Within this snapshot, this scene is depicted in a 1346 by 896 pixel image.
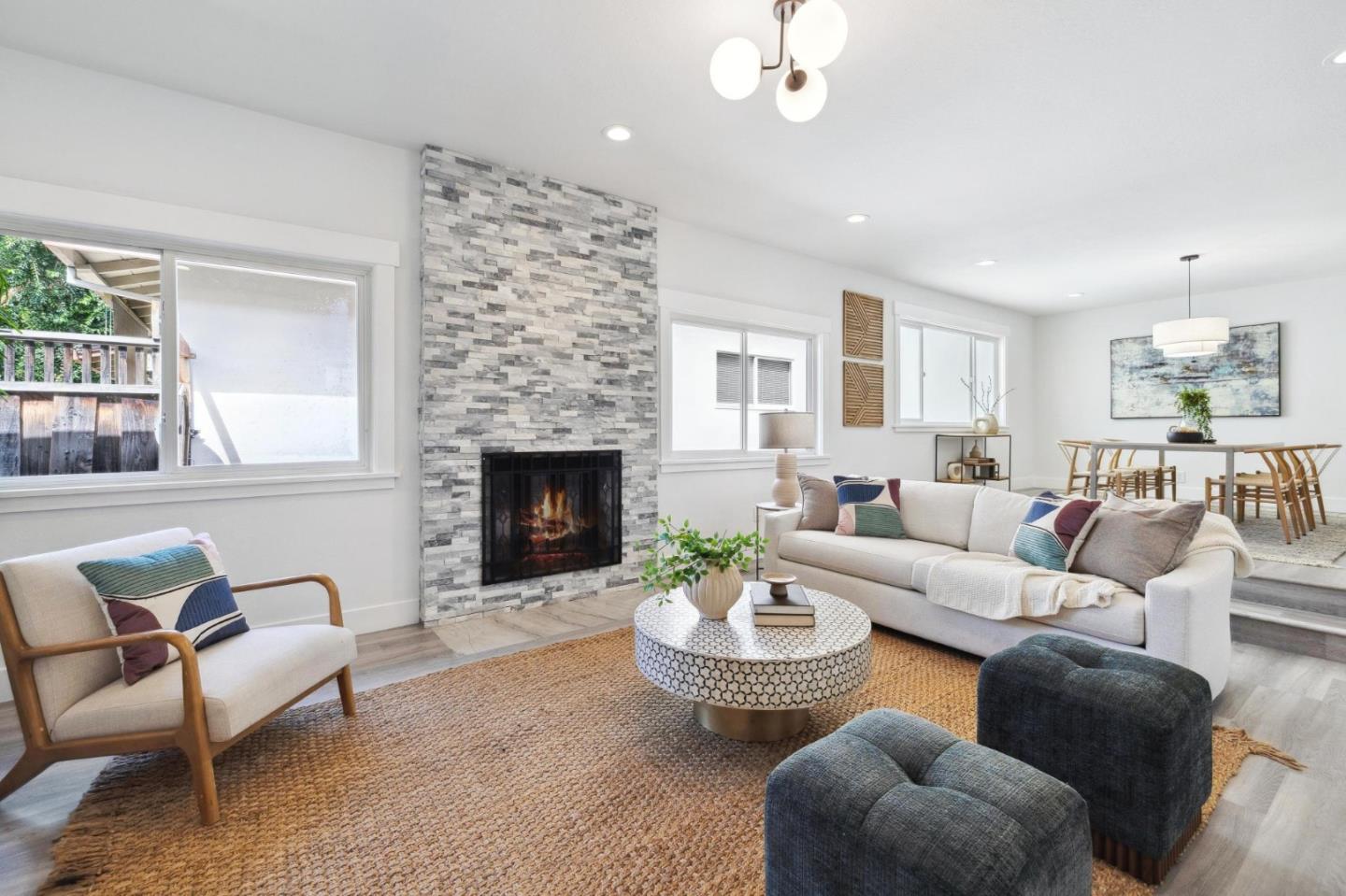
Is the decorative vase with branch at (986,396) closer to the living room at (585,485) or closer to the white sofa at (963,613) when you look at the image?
the living room at (585,485)

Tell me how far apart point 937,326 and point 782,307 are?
8.75 feet

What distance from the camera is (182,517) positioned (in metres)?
2.95

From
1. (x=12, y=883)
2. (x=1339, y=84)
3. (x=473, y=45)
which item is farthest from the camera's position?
(x=1339, y=84)

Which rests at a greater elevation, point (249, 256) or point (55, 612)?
point (249, 256)

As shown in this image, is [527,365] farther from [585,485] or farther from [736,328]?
[736,328]

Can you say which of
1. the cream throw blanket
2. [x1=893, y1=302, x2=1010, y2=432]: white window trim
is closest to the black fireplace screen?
the cream throw blanket

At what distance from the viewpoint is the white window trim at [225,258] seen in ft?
8.69

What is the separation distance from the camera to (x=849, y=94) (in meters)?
2.89

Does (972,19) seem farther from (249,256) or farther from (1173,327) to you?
(1173,327)

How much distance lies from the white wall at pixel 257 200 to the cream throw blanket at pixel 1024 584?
290cm

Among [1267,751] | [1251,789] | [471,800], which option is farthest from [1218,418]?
[471,800]

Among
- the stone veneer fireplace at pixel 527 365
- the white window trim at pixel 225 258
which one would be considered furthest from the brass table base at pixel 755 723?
the white window trim at pixel 225 258

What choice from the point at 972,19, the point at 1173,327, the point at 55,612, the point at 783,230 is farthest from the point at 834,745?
the point at 1173,327

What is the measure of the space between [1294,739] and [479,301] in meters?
4.17
